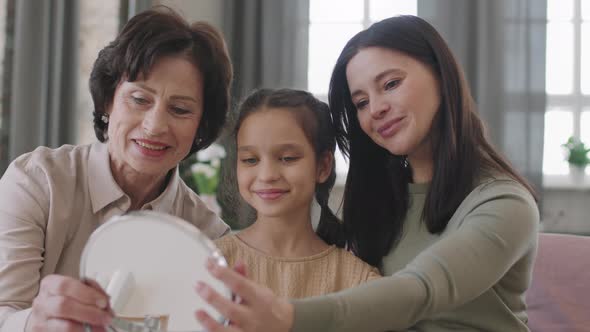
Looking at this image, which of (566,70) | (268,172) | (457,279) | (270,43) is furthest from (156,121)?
(566,70)

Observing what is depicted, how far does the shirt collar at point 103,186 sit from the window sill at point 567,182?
3170 mm

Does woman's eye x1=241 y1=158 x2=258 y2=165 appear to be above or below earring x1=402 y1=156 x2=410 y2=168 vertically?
above

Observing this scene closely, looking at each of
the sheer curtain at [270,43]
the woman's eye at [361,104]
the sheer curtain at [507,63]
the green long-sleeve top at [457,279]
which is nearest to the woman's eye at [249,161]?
the woman's eye at [361,104]

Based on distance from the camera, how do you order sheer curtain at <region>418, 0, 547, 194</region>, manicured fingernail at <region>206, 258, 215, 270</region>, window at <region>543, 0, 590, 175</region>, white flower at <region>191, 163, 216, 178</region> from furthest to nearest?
1. window at <region>543, 0, 590, 175</region>
2. sheer curtain at <region>418, 0, 547, 194</region>
3. white flower at <region>191, 163, 216, 178</region>
4. manicured fingernail at <region>206, 258, 215, 270</region>

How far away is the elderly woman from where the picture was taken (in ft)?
4.30

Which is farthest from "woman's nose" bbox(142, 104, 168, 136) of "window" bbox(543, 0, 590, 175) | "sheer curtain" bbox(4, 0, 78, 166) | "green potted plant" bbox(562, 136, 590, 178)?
"window" bbox(543, 0, 590, 175)

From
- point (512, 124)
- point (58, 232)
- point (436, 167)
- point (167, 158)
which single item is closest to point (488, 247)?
point (436, 167)

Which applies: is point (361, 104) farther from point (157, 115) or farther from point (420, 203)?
point (157, 115)

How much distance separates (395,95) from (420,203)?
0.28 m

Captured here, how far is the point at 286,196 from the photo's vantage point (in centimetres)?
130

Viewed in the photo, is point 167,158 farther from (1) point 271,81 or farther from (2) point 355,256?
(1) point 271,81

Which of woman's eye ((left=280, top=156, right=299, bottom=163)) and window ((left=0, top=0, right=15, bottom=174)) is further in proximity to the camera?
window ((left=0, top=0, right=15, bottom=174))

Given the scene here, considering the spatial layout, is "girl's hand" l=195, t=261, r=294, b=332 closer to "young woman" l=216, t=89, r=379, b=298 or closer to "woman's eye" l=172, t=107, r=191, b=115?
"young woman" l=216, t=89, r=379, b=298

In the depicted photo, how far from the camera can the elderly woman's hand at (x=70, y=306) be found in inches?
32.9
